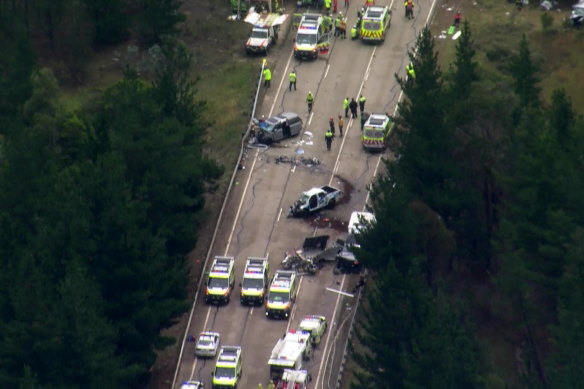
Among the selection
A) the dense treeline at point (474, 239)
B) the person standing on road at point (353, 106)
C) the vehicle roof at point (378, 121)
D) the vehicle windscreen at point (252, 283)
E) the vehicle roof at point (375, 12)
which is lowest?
the vehicle windscreen at point (252, 283)

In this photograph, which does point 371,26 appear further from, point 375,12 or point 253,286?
point 253,286

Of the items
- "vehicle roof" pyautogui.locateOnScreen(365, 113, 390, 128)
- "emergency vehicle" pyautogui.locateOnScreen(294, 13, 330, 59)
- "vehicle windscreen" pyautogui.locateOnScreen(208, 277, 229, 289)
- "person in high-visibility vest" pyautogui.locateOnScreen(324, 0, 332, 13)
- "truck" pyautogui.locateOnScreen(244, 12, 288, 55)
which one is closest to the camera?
"vehicle windscreen" pyautogui.locateOnScreen(208, 277, 229, 289)

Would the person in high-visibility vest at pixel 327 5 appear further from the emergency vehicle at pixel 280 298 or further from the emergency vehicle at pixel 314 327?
the emergency vehicle at pixel 314 327

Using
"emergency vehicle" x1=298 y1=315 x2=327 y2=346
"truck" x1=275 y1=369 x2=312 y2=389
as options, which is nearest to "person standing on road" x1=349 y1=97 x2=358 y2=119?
"emergency vehicle" x1=298 y1=315 x2=327 y2=346

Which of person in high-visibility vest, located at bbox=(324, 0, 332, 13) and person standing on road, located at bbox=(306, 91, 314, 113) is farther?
person in high-visibility vest, located at bbox=(324, 0, 332, 13)

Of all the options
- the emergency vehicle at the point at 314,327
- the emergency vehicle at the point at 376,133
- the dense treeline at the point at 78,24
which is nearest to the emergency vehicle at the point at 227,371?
the emergency vehicle at the point at 314,327

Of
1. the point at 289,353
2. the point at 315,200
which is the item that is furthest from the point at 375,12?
the point at 289,353

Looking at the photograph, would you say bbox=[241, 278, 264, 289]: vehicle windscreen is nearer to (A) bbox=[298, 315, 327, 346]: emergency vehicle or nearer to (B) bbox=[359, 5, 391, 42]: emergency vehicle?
(A) bbox=[298, 315, 327, 346]: emergency vehicle
